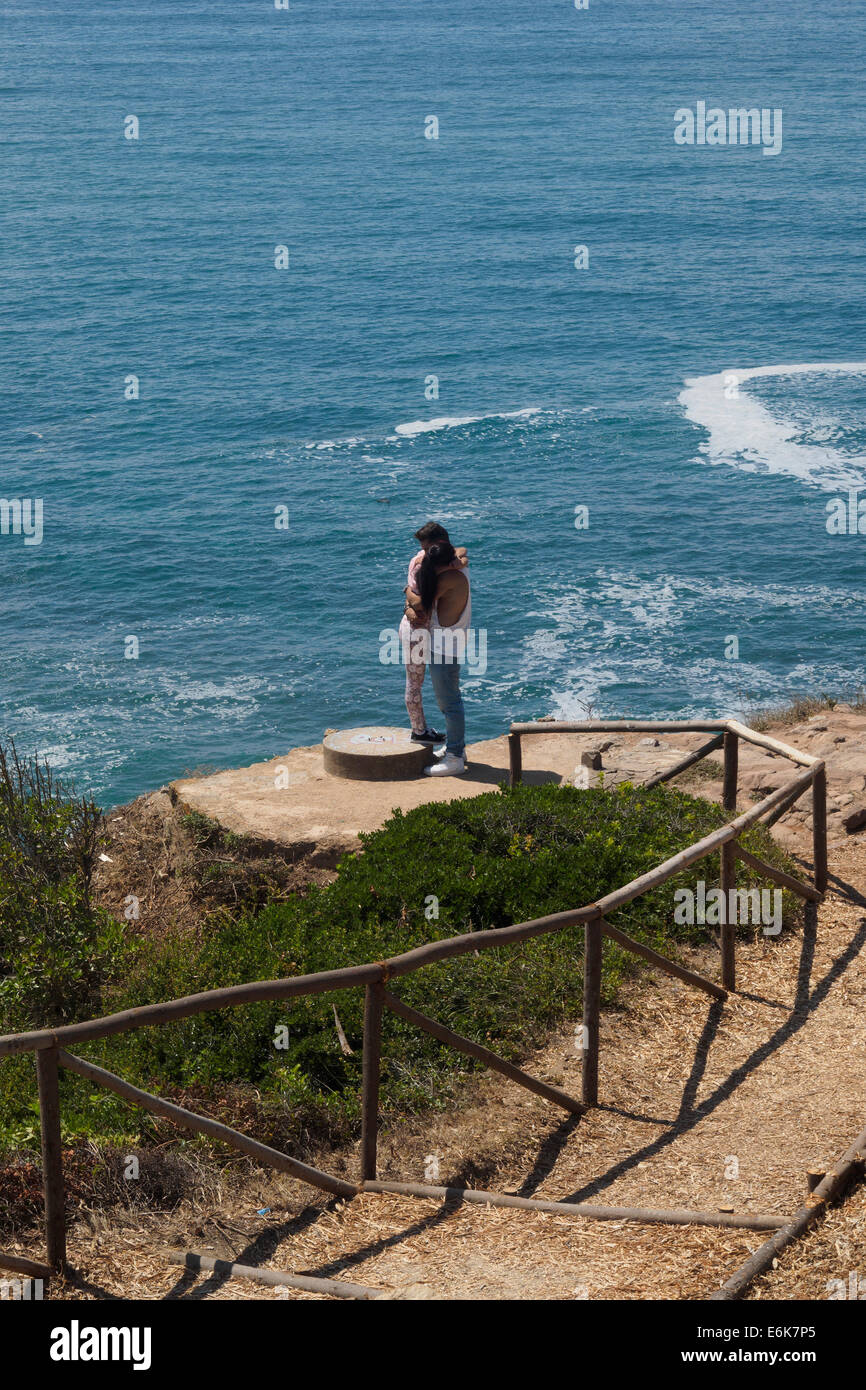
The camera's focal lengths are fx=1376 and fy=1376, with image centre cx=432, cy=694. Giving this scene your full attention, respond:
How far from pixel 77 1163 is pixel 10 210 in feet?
276

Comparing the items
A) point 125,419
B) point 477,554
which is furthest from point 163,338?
Answer: point 477,554

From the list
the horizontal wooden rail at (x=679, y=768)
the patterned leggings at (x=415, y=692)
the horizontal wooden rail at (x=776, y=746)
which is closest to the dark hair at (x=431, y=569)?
the patterned leggings at (x=415, y=692)

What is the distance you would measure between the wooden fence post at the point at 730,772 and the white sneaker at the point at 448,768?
2.76 m

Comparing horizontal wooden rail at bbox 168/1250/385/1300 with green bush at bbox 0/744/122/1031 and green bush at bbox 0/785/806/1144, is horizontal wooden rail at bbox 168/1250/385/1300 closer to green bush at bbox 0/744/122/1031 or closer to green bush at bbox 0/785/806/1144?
green bush at bbox 0/785/806/1144

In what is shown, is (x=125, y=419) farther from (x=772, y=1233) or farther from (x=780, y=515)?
(x=772, y=1233)

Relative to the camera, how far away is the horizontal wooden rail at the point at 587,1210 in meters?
6.30

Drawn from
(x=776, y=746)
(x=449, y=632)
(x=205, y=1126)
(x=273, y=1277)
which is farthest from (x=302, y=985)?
(x=449, y=632)

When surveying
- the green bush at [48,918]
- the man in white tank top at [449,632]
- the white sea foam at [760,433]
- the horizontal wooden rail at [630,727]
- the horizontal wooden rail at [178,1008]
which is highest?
the white sea foam at [760,433]

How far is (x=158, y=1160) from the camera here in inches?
284

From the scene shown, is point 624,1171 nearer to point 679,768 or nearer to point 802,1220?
point 802,1220

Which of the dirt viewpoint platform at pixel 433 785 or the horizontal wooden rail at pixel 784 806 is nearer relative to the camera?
the horizontal wooden rail at pixel 784 806

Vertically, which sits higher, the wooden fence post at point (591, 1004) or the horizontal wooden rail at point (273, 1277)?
the wooden fence post at point (591, 1004)

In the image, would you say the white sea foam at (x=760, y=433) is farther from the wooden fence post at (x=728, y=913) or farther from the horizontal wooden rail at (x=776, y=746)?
the wooden fence post at (x=728, y=913)

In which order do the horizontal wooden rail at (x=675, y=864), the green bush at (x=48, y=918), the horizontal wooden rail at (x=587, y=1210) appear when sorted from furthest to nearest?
1. the green bush at (x=48, y=918)
2. the horizontal wooden rail at (x=675, y=864)
3. the horizontal wooden rail at (x=587, y=1210)
